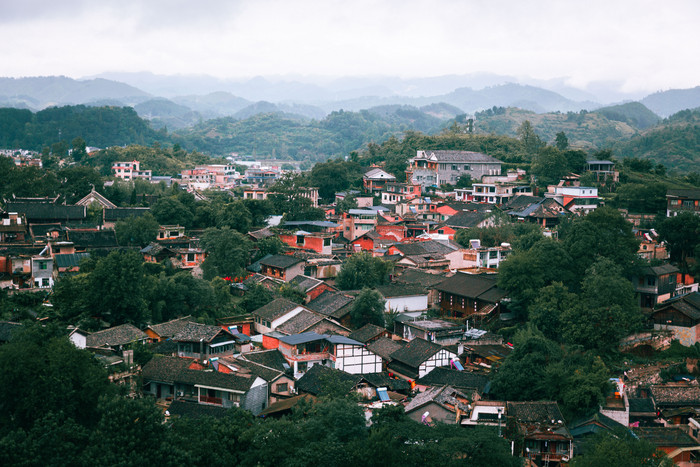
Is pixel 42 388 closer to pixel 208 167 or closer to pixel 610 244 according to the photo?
pixel 610 244

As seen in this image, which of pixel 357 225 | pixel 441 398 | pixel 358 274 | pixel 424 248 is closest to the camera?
pixel 441 398

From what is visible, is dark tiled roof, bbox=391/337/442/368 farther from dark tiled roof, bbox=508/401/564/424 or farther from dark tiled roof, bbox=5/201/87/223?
dark tiled roof, bbox=5/201/87/223

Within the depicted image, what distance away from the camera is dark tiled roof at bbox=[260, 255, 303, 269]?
20000 mm

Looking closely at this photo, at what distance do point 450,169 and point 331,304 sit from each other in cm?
1552

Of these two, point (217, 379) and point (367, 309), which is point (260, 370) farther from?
point (367, 309)

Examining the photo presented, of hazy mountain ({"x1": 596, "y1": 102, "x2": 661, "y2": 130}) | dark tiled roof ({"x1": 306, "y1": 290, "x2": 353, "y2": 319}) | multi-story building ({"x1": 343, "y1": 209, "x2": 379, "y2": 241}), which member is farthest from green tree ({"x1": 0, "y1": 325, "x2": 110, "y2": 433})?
hazy mountain ({"x1": 596, "y1": 102, "x2": 661, "y2": 130})

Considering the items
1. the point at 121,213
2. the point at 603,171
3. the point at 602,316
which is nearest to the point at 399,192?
the point at 603,171

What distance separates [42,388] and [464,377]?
26.0 ft

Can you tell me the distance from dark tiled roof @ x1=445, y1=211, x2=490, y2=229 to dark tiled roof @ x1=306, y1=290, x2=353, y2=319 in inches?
304

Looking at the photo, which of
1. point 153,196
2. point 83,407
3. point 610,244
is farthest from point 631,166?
point 83,407

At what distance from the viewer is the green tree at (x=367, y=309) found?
55.6 ft

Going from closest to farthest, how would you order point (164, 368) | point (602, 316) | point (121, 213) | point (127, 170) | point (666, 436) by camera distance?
1. point (666, 436)
2. point (164, 368)
3. point (602, 316)
4. point (121, 213)
5. point (127, 170)

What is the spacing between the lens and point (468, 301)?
1784 cm

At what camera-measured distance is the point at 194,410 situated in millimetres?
12117
